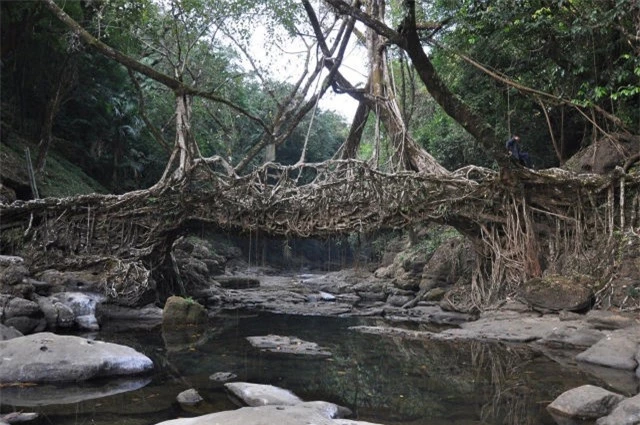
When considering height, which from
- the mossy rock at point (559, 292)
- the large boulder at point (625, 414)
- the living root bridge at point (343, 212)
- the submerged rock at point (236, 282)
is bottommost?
the submerged rock at point (236, 282)

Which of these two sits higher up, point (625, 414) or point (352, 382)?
point (625, 414)

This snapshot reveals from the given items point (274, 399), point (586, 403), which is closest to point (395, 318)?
point (586, 403)

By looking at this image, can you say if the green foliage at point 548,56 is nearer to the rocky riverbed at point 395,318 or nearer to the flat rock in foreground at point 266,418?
the rocky riverbed at point 395,318

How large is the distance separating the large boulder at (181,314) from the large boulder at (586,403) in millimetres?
6887

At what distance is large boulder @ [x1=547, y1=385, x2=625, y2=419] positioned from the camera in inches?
184

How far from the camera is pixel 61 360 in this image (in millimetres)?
5590

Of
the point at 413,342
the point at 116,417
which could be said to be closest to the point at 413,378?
the point at 413,342

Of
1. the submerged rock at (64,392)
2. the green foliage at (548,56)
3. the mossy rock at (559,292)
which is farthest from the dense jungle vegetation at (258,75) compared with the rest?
the submerged rock at (64,392)

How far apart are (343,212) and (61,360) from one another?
294 inches

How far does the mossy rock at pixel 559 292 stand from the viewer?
9.41m

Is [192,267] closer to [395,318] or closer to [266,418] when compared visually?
[395,318]

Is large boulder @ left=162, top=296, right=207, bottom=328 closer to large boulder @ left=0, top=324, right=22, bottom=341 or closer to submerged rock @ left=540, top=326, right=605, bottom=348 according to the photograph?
large boulder @ left=0, top=324, right=22, bottom=341

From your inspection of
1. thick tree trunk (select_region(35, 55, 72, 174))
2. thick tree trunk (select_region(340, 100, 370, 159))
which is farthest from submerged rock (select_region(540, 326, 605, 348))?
thick tree trunk (select_region(35, 55, 72, 174))

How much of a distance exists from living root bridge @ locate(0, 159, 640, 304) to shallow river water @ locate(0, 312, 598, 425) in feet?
10.3
